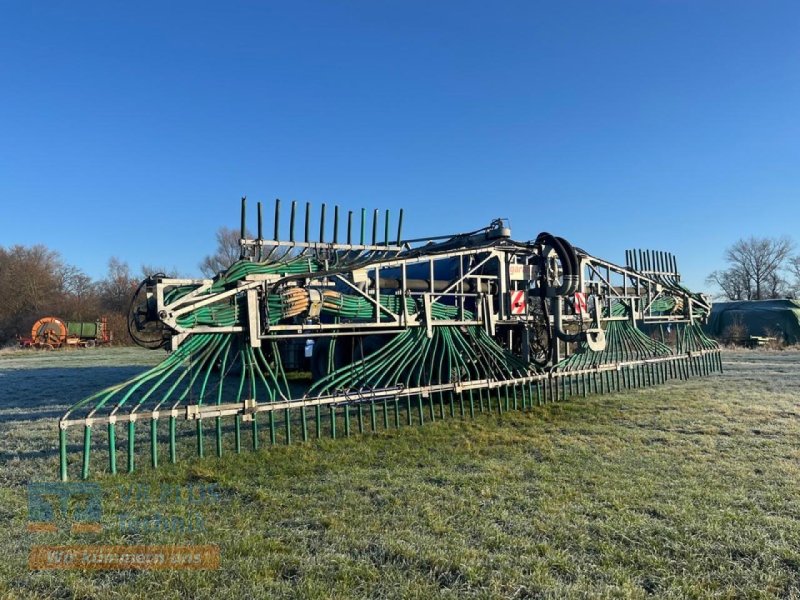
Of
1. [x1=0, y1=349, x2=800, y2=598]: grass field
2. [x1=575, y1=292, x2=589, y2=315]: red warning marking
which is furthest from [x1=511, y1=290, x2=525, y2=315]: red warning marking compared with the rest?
[x1=0, y1=349, x2=800, y2=598]: grass field

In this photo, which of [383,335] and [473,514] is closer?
[473,514]

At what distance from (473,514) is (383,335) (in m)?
5.39

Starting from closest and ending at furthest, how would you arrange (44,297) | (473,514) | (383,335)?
(473,514), (383,335), (44,297)

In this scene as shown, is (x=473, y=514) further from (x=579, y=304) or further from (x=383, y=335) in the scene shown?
(x=579, y=304)

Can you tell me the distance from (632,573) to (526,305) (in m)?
6.62

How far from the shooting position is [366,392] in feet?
21.8

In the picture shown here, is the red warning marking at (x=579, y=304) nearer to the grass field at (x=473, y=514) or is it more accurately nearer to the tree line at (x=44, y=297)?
the grass field at (x=473, y=514)

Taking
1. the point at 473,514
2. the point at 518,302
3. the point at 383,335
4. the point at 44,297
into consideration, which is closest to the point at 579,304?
the point at 518,302

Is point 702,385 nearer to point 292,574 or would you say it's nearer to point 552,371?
point 552,371

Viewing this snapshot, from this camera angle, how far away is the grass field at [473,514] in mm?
2859

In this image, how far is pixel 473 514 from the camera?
3.83 metres

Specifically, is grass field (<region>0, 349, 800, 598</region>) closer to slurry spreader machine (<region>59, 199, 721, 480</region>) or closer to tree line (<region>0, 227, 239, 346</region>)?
slurry spreader machine (<region>59, 199, 721, 480</region>)

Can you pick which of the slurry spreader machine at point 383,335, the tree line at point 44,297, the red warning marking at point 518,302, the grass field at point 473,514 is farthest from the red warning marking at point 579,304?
the tree line at point 44,297

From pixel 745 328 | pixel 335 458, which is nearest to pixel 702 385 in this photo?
pixel 335 458
